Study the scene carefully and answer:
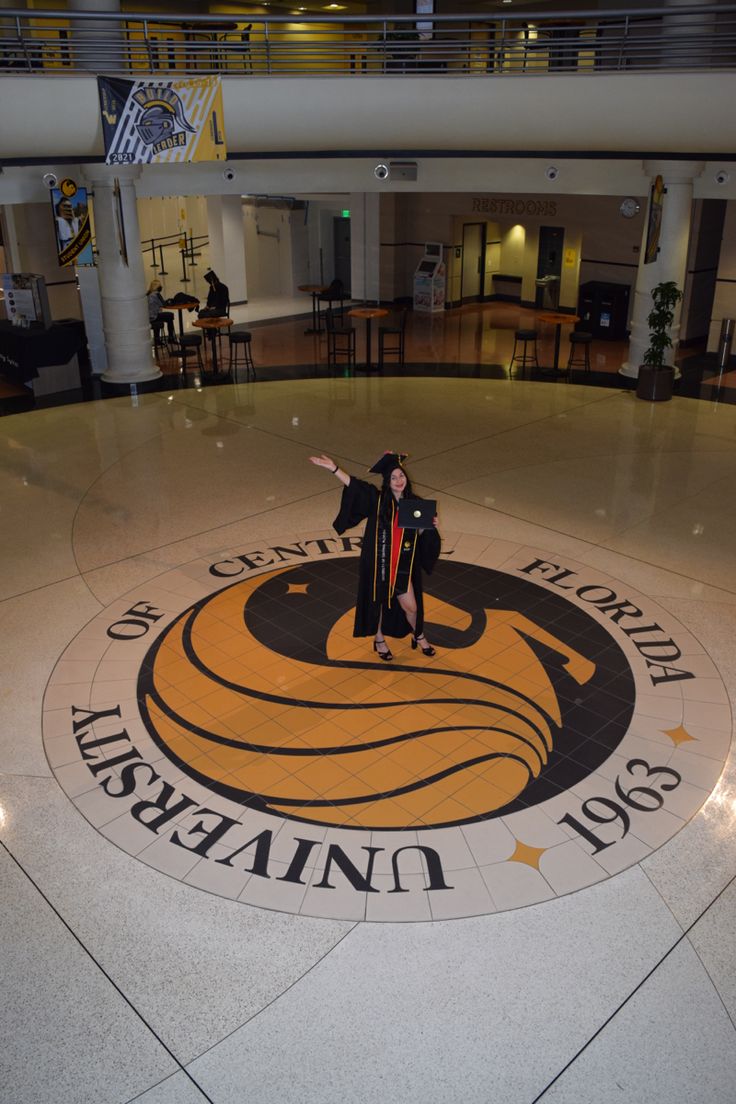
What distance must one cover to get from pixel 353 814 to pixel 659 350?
34.5 ft

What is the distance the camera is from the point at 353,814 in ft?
18.6

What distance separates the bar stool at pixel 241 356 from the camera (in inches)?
618

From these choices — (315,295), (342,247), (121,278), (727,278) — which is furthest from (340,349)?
(342,247)

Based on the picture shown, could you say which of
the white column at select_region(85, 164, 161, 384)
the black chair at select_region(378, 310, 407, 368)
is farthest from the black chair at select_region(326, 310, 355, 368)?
the white column at select_region(85, 164, 161, 384)

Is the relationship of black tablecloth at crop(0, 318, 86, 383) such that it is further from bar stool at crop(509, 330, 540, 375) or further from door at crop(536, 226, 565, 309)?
door at crop(536, 226, 565, 309)

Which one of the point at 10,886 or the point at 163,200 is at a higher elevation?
the point at 163,200

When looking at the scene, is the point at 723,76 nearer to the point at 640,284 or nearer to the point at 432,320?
the point at 640,284

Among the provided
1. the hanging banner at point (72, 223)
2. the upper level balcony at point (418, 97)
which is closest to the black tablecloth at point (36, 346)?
the hanging banner at point (72, 223)

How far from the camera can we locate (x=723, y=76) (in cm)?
1120

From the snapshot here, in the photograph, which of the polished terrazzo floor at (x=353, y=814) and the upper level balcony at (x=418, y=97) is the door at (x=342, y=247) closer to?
the upper level balcony at (x=418, y=97)

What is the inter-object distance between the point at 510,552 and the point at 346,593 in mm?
1858

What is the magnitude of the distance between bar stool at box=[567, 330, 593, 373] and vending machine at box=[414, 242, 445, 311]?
15.3 feet

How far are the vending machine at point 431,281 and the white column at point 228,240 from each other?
Answer: 4.39m

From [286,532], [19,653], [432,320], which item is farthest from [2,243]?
[19,653]
